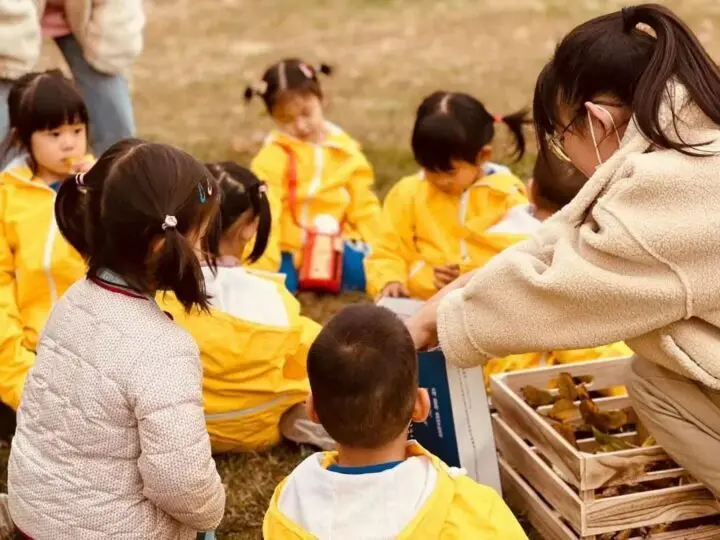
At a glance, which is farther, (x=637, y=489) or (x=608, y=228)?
(x=637, y=489)

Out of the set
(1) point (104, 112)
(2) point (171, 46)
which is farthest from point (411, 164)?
(2) point (171, 46)

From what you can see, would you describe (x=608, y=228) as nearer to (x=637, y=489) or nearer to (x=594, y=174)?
(x=594, y=174)

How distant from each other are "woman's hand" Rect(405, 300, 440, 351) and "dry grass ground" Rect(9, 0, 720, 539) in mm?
1637

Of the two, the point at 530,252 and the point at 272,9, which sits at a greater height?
the point at 530,252

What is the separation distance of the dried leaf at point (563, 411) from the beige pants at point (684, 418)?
38 cm

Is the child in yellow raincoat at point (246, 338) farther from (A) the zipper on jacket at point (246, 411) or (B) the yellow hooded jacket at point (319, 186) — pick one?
(B) the yellow hooded jacket at point (319, 186)

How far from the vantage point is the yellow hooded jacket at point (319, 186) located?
4.58 metres

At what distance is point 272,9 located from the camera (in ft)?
37.6

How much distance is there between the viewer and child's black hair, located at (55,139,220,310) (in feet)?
7.07

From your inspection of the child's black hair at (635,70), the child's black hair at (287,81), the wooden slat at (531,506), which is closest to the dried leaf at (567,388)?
the wooden slat at (531,506)

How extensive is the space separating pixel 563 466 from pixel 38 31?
2466 mm

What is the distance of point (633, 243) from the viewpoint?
6.88ft

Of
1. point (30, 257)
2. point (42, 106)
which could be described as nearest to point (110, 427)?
point (30, 257)

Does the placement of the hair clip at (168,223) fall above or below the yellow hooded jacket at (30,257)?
above
